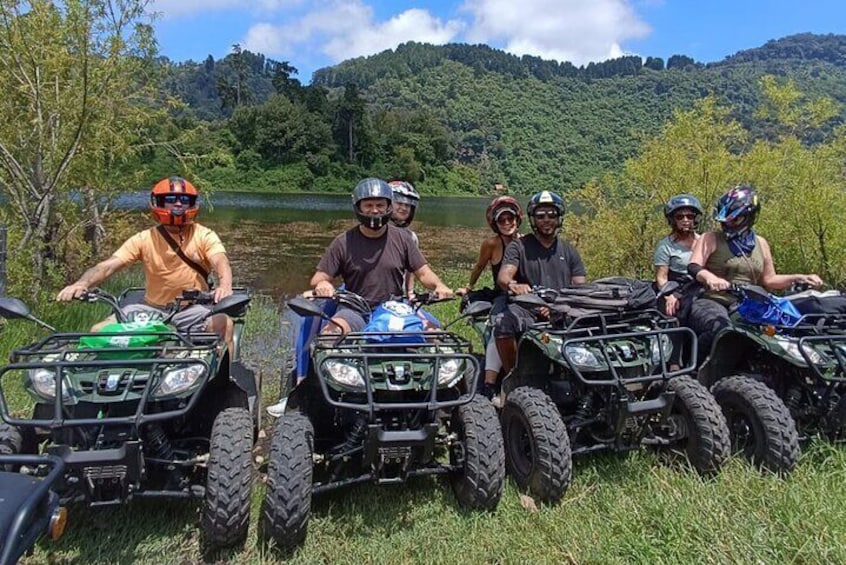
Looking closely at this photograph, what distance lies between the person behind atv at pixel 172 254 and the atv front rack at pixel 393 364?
1.31 m

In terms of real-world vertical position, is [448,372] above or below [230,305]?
below

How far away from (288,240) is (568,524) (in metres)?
21.1

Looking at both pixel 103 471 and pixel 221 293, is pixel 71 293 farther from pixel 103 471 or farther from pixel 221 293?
pixel 103 471

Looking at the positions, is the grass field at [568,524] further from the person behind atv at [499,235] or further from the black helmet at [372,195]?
the black helmet at [372,195]

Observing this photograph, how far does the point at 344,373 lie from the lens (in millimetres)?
3393

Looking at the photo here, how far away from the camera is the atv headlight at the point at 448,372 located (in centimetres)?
345

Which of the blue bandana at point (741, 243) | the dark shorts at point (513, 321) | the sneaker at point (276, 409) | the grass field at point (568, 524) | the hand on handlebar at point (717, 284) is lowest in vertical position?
the sneaker at point (276, 409)

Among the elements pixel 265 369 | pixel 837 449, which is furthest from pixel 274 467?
pixel 265 369

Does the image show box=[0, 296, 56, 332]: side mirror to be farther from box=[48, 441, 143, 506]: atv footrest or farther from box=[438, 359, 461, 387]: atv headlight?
box=[438, 359, 461, 387]: atv headlight

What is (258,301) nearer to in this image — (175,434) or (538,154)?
(175,434)

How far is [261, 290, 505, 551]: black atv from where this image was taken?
3.15 m

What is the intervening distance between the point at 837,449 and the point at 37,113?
28.2ft

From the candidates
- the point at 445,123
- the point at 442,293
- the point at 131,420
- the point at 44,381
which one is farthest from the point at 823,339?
the point at 445,123

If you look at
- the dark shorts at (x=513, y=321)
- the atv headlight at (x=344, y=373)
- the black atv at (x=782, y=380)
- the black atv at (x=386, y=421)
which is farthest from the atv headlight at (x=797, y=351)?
the atv headlight at (x=344, y=373)
